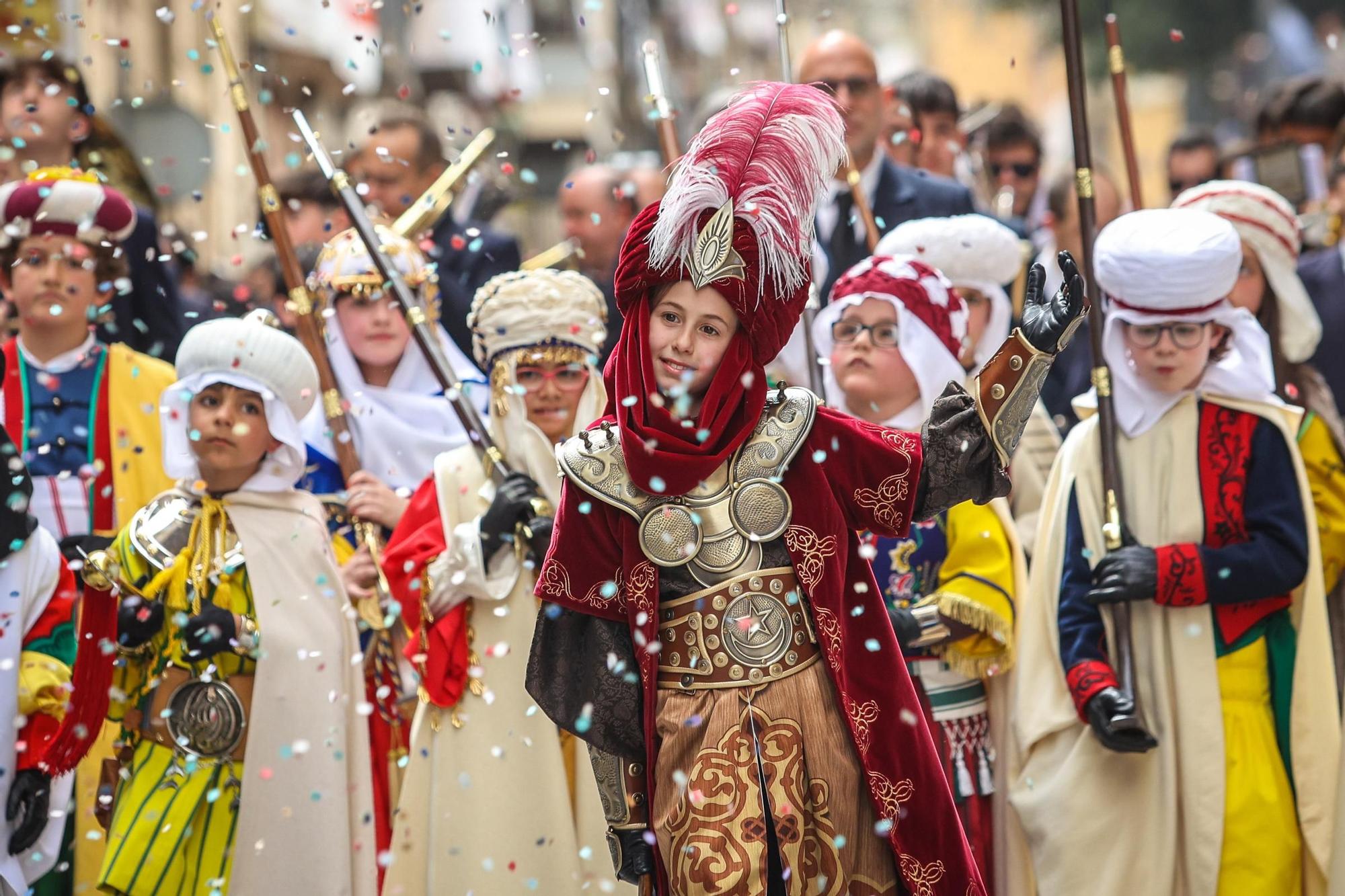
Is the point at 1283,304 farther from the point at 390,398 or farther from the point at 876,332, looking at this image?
the point at 390,398

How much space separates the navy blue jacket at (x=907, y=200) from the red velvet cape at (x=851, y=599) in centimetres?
A: 301

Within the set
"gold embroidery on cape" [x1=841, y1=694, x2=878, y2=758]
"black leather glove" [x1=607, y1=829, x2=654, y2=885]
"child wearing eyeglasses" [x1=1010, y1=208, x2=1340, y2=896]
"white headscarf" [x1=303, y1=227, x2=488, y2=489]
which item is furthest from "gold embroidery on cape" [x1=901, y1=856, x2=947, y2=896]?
"white headscarf" [x1=303, y1=227, x2=488, y2=489]

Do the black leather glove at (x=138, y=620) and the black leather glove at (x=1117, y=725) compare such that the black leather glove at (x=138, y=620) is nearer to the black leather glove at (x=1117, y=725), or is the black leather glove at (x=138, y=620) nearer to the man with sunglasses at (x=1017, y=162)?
the black leather glove at (x=1117, y=725)

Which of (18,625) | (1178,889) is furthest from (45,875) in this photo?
(1178,889)

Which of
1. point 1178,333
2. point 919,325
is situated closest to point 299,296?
point 919,325

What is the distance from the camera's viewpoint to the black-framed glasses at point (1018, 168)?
8.65 metres

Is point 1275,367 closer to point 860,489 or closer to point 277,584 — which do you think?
point 860,489

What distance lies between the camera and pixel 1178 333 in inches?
211

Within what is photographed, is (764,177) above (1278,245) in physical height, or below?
below

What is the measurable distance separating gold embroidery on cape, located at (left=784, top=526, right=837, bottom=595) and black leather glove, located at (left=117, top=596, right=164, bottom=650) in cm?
210

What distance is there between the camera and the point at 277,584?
17.8ft

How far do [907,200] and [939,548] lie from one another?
213 cm

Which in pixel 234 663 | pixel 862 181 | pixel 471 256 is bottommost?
pixel 234 663

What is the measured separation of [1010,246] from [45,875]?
3840 mm
